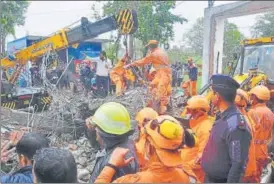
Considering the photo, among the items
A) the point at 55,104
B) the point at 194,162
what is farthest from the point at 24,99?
the point at 194,162

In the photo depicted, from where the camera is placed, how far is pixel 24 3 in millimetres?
17141

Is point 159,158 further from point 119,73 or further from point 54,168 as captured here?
point 119,73

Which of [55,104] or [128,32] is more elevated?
[128,32]

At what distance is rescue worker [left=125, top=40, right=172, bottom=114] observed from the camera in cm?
747

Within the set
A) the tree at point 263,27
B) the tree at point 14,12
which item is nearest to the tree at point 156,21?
the tree at point 263,27

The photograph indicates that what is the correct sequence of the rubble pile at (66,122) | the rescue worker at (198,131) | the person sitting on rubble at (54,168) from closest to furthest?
the person sitting on rubble at (54,168), the rescue worker at (198,131), the rubble pile at (66,122)

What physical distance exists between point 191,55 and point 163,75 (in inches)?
162

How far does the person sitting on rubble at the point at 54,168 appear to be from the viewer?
1982 millimetres

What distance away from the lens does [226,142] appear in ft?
9.37

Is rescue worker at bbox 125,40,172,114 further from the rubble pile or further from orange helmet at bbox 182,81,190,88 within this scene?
orange helmet at bbox 182,81,190,88

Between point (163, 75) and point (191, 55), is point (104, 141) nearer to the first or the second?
point (163, 75)

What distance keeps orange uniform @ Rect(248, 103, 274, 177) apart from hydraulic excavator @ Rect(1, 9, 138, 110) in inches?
121

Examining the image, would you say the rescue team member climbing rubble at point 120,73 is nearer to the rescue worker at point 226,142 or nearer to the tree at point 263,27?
the tree at point 263,27

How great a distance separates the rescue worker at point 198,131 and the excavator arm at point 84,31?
326cm
